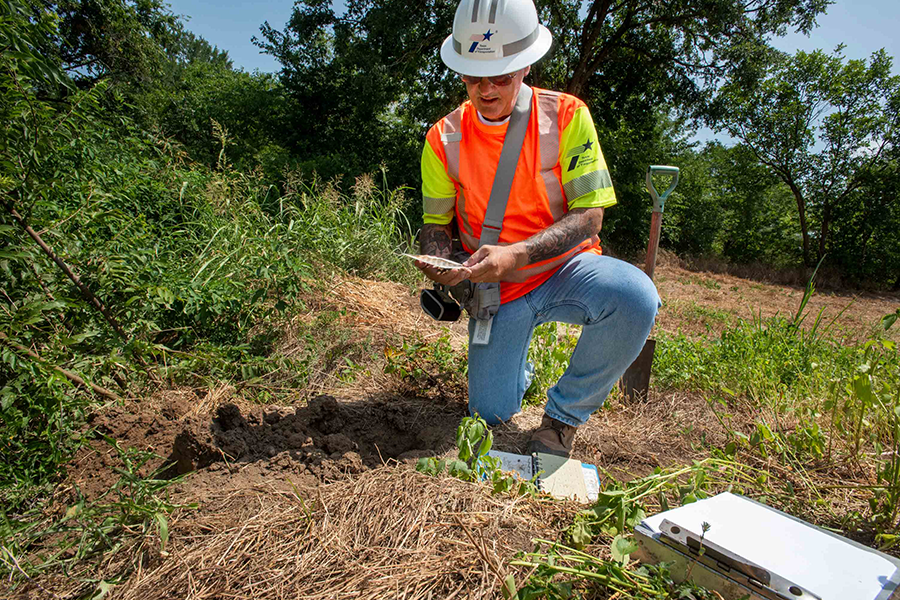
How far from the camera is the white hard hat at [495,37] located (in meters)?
2.32

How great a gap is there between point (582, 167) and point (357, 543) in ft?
5.99

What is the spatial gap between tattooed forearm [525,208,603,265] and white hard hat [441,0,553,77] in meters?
0.70

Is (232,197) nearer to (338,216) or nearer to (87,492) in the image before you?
(338,216)

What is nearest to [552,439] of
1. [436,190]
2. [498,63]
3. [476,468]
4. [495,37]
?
[476,468]

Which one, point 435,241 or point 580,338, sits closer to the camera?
point 580,338

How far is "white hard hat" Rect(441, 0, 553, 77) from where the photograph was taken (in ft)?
7.61

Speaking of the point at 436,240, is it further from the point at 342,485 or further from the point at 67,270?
the point at 67,270

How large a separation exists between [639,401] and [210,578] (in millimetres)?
2394

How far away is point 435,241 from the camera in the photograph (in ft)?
8.98

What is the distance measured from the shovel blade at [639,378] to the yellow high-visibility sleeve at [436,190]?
4.67ft

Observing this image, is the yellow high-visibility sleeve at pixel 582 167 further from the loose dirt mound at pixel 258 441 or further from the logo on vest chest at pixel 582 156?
the loose dirt mound at pixel 258 441

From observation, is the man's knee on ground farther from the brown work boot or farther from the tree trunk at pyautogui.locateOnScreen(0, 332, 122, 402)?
the tree trunk at pyautogui.locateOnScreen(0, 332, 122, 402)

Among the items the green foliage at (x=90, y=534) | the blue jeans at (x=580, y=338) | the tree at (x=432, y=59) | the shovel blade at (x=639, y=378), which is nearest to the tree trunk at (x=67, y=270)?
the green foliage at (x=90, y=534)

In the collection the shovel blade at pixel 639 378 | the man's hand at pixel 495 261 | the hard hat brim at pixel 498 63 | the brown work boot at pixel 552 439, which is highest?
the hard hat brim at pixel 498 63
